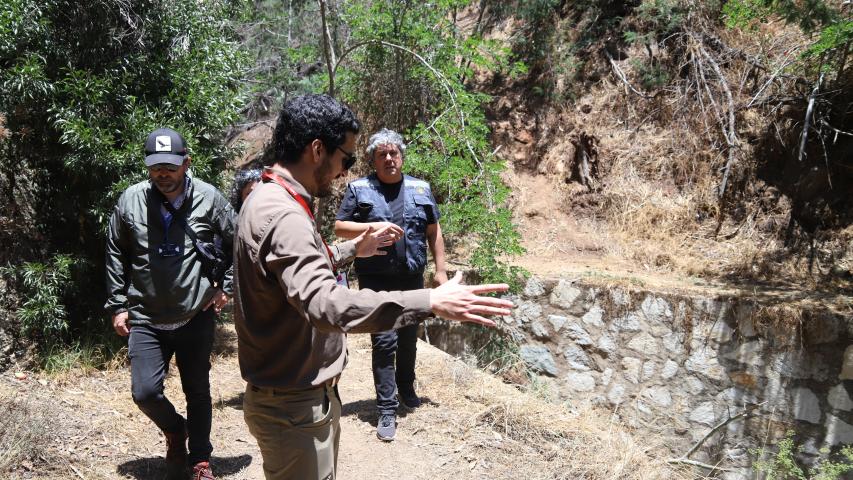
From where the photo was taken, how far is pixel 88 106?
4.55m

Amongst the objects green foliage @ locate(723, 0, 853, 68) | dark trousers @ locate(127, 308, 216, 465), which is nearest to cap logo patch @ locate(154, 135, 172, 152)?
dark trousers @ locate(127, 308, 216, 465)

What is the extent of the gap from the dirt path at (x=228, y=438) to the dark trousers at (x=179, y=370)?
52 centimetres

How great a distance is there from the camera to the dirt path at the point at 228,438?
11.6 ft

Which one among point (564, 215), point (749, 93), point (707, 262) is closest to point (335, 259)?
point (707, 262)

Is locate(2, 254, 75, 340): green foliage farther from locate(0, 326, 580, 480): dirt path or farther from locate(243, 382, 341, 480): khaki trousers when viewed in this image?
locate(243, 382, 341, 480): khaki trousers

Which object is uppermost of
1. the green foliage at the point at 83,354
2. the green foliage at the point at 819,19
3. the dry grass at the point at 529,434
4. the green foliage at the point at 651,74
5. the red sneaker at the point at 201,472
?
the green foliage at the point at 651,74

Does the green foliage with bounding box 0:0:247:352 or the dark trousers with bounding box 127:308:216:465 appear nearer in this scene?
the dark trousers with bounding box 127:308:216:465

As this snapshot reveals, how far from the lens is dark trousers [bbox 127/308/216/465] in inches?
116

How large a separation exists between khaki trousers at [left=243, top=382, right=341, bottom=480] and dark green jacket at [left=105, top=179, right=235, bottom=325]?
120 cm

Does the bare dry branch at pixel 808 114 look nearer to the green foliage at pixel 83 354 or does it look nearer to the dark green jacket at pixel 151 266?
the dark green jacket at pixel 151 266

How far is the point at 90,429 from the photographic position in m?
3.81

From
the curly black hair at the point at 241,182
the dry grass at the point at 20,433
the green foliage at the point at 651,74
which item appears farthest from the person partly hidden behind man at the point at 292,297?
the green foliage at the point at 651,74

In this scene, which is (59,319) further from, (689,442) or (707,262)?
(707,262)

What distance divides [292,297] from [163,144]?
1701 millimetres
